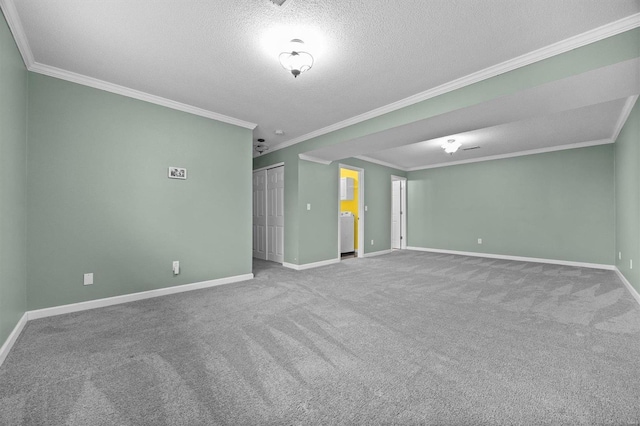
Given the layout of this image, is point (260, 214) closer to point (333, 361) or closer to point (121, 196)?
point (121, 196)

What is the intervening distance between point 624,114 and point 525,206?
8.70 feet

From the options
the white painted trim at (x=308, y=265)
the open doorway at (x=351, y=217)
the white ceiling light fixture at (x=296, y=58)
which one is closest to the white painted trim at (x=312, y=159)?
the open doorway at (x=351, y=217)

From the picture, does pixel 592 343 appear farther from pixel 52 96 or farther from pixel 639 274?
pixel 52 96

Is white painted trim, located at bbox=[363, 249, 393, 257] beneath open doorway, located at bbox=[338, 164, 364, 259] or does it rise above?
beneath

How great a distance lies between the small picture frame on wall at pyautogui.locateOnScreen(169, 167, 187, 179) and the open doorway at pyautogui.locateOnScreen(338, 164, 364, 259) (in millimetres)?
3461

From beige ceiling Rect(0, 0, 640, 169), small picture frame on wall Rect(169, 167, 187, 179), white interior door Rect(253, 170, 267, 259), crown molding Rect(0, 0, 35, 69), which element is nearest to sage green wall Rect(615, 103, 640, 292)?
beige ceiling Rect(0, 0, 640, 169)

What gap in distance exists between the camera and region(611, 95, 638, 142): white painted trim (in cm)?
320

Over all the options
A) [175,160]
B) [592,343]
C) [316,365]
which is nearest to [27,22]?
[175,160]

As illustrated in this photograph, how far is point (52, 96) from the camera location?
8.94 feet

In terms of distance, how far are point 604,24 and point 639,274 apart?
291 centimetres

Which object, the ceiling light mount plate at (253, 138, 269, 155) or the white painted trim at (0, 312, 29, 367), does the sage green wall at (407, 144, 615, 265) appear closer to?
the ceiling light mount plate at (253, 138, 269, 155)

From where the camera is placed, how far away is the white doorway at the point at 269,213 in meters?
5.66

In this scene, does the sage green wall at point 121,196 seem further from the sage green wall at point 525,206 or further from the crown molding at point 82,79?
the sage green wall at point 525,206

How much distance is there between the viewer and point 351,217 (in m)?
6.87
